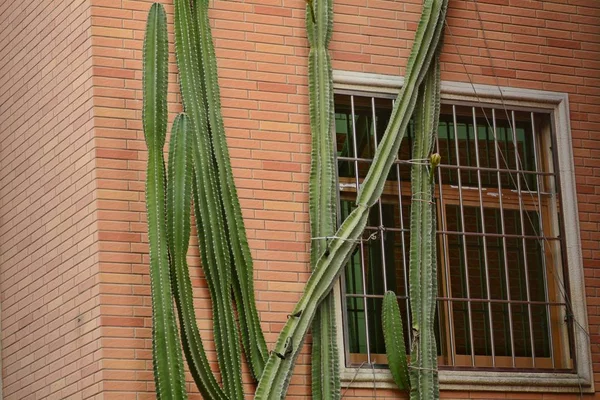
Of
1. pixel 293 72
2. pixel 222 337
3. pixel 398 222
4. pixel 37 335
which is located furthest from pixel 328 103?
pixel 37 335

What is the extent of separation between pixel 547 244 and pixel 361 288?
65.8 inches

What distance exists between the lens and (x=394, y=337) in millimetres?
9531

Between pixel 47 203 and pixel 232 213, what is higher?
pixel 47 203

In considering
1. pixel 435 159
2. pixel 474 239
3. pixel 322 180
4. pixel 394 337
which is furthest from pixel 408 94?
pixel 394 337

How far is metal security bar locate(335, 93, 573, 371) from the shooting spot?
9945 mm

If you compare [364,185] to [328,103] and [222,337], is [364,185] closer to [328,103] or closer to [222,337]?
[328,103]

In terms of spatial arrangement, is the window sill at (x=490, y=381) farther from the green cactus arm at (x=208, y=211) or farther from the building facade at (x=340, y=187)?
the green cactus arm at (x=208, y=211)

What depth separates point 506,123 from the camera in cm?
1070

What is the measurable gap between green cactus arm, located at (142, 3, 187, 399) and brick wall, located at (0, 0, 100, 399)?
1.57 feet

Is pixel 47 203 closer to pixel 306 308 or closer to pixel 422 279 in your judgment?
pixel 306 308

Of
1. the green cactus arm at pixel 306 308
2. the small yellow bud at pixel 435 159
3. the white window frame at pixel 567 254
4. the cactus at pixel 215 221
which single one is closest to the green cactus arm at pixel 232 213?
the cactus at pixel 215 221

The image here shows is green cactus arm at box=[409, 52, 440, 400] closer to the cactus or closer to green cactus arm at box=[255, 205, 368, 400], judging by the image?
the cactus

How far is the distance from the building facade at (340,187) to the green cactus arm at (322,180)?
0.33ft

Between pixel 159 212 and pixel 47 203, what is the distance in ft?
4.65
